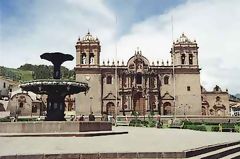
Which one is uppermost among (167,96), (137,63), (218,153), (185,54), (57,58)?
(185,54)

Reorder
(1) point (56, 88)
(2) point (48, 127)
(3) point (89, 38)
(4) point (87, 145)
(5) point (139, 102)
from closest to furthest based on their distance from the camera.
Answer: (4) point (87, 145) < (2) point (48, 127) < (1) point (56, 88) < (5) point (139, 102) < (3) point (89, 38)

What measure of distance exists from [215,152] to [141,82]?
4360 centimetres

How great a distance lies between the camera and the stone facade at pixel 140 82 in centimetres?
5312

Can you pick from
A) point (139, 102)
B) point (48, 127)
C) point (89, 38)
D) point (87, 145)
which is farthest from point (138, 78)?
point (87, 145)

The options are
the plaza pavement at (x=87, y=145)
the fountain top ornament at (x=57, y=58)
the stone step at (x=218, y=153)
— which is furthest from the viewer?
the fountain top ornament at (x=57, y=58)

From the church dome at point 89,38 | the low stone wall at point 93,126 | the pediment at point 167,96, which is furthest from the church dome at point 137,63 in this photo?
the low stone wall at point 93,126

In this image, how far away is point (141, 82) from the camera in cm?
5438

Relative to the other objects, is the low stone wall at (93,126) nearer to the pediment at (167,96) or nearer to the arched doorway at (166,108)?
the arched doorway at (166,108)

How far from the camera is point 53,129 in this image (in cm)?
1553

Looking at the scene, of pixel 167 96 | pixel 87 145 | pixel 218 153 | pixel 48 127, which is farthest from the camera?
pixel 167 96

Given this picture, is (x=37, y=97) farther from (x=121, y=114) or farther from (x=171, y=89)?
(x=171, y=89)

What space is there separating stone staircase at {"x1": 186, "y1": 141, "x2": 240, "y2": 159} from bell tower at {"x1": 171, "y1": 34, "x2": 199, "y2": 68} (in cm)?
4158

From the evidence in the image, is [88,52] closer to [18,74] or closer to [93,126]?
[93,126]

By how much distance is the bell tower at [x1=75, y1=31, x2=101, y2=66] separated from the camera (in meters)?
53.6
